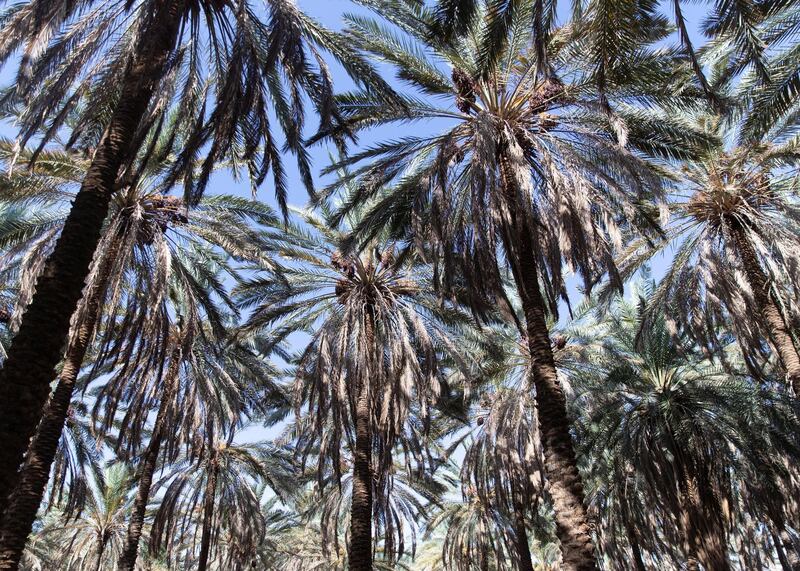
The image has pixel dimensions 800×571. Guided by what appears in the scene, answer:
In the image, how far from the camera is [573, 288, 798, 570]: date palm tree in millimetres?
15141

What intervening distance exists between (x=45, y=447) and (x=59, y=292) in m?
4.85

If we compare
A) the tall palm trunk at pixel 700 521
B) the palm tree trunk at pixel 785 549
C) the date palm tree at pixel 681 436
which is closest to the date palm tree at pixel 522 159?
the date palm tree at pixel 681 436

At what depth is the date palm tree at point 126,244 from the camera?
11.0 meters

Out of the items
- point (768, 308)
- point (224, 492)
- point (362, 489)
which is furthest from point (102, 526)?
point (768, 308)

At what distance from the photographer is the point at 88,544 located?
24.9 metres

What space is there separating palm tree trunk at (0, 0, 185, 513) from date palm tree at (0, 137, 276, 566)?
12.7ft

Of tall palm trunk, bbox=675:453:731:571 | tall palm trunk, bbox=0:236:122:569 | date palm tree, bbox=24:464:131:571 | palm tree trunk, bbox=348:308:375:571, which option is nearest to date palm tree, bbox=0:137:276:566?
tall palm trunk, bbox=0:236:122:569

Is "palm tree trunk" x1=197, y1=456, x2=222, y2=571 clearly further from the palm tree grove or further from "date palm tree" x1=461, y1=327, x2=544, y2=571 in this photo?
"date palm tree" x1=461, y1=327, x2=544, y2=571

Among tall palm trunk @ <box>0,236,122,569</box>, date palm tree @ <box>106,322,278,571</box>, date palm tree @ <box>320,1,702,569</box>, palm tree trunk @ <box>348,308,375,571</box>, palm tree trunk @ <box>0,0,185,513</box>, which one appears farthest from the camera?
date palm tree @ <box>106,322,278,571</box>

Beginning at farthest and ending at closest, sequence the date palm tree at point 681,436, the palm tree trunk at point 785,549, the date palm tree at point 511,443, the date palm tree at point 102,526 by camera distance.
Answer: the date palm tree at point 102,526 < the palm tree trunk at point 785,549 < the date palm tree at point 511,443 < the date palm tree at point 681,436

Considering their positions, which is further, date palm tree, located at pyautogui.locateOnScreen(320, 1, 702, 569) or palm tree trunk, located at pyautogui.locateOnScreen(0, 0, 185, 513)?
date palm tree, located at pyautogui.locateOnScreen(320, 1, 702, 569)

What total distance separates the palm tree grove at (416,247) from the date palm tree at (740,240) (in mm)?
80

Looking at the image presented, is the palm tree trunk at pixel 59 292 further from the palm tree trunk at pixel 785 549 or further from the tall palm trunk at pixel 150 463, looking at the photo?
the palm tree trunk at pixel 785 549

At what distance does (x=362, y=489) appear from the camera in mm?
12273
